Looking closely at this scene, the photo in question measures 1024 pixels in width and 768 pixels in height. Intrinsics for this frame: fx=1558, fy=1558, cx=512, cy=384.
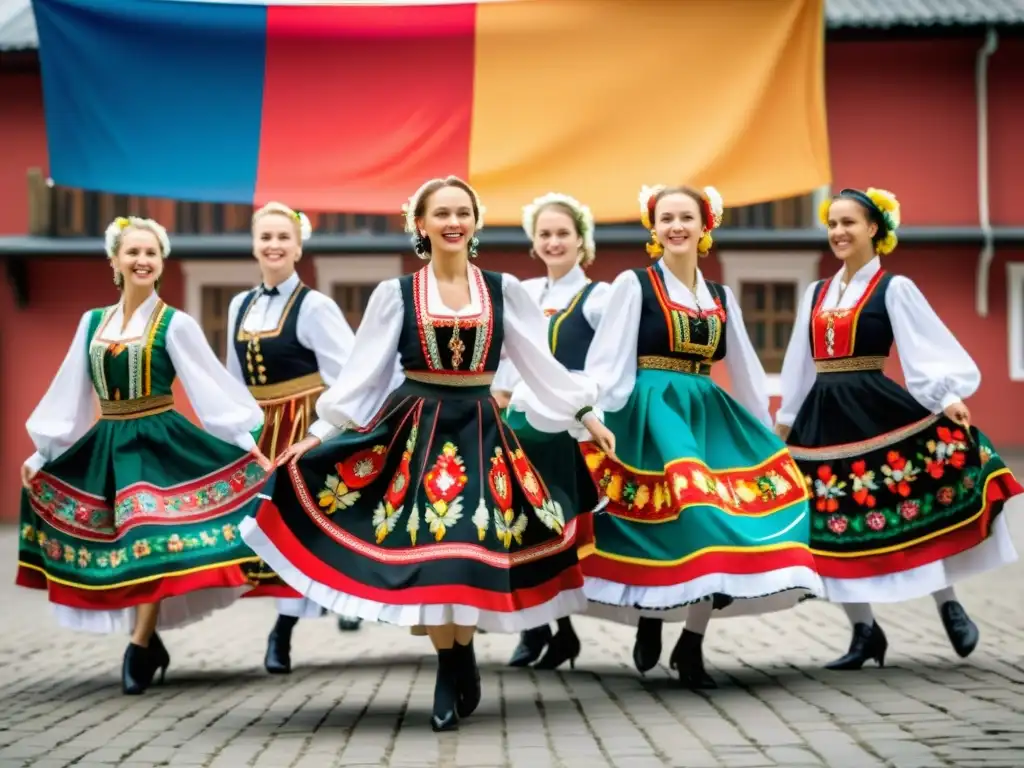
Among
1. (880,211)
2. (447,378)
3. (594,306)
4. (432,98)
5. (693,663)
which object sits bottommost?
(693,663)

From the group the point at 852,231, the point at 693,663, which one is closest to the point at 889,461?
the point at 852,231

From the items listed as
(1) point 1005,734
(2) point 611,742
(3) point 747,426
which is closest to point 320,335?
(3) point 747,426

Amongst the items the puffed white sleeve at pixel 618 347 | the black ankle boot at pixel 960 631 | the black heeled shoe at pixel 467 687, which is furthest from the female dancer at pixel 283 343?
the black ankle boot at pixel 960 631

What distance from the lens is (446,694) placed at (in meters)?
4.95

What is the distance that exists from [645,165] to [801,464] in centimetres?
177

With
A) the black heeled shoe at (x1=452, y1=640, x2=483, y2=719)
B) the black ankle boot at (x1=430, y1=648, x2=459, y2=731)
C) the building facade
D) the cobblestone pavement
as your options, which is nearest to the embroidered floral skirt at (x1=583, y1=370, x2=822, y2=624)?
the cobblestone pavement

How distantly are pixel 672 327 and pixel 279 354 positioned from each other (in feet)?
6.63

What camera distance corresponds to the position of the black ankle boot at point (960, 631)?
6215 mm

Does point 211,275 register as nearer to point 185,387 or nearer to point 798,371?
point 185,387

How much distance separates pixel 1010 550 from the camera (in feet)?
20.5

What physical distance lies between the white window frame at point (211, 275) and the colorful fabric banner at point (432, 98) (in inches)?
517

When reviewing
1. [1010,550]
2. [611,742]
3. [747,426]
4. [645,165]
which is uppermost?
[645,165]

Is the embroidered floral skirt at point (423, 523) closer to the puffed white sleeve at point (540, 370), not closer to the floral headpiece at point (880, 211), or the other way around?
the puffed white sleeve at point (540, 370)

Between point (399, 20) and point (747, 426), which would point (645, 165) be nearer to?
point (399, 20)
